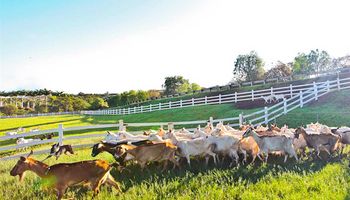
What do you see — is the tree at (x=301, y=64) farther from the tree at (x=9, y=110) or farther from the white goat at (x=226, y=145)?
the tree at (x=9, y=110)

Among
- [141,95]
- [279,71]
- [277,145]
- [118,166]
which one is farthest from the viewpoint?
[141,95]

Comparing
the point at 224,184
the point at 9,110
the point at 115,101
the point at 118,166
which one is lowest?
the point at 9,110

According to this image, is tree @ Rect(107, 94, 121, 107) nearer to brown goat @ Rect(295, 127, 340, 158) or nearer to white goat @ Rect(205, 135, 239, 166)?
white goat @ Rect(205, 135, 239, 166)

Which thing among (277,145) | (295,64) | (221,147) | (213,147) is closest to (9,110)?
(295,64)

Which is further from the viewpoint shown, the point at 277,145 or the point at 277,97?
the point at 277,97

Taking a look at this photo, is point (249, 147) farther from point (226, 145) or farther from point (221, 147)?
point (221, 147)

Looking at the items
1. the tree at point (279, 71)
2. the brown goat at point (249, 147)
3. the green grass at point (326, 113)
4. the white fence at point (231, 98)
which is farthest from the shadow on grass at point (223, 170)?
the tree at point (279, 71)

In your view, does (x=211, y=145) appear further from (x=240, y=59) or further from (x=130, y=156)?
(x=240, y=59)

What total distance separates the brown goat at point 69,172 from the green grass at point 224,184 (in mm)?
373

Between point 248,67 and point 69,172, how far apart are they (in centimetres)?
8124

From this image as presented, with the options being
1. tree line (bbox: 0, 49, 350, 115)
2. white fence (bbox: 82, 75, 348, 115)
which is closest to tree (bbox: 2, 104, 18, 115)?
tree line (bbox: 0, 49, 350, 115)

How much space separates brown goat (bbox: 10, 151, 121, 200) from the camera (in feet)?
19.0

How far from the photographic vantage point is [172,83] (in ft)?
328

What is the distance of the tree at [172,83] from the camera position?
99438 millimetres
